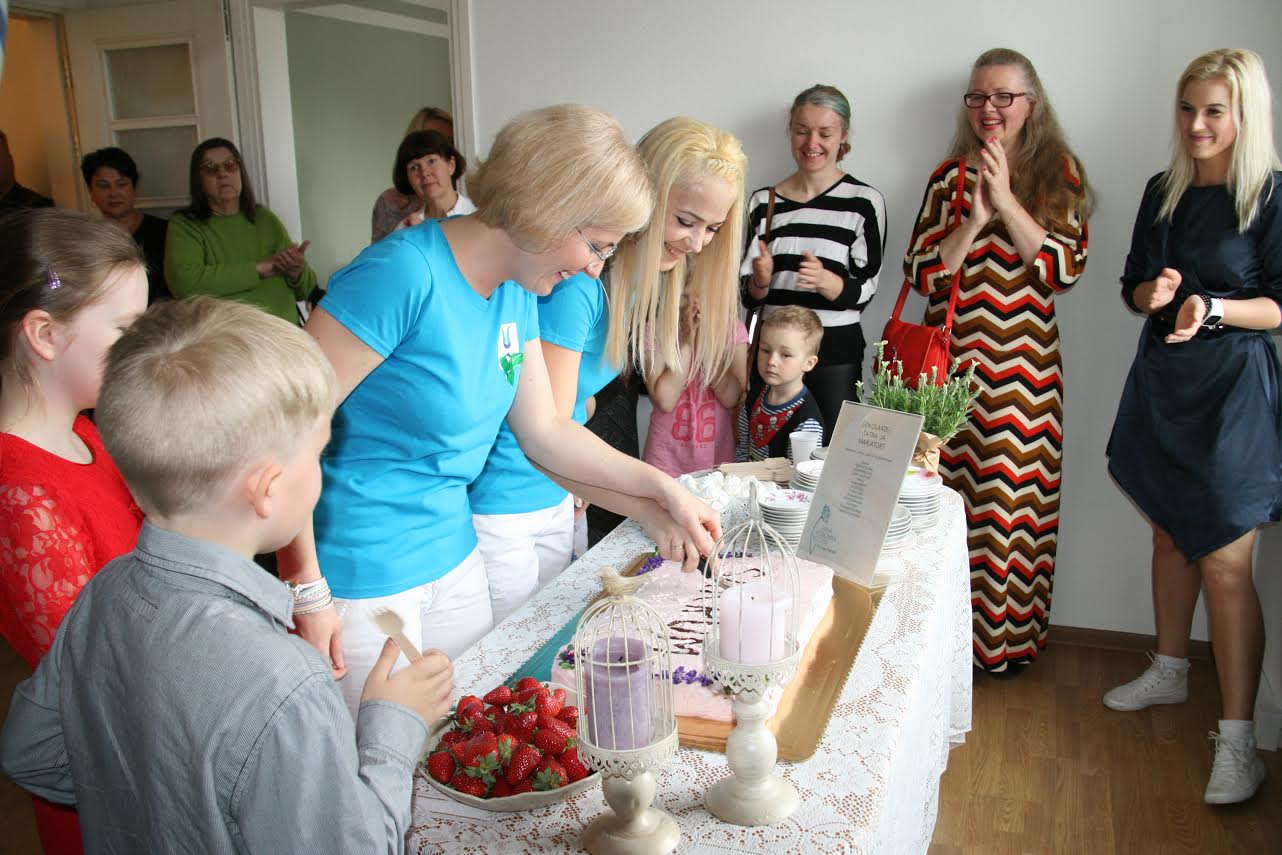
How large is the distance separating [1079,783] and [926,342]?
4.24 ft

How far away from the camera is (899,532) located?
1795 mm

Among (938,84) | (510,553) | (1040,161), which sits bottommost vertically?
(510,553)

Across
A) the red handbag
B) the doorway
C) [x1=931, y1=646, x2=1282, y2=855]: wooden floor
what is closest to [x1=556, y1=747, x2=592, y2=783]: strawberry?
[x1=931, y1=646, x2=1282, y2=855]: wooden floor

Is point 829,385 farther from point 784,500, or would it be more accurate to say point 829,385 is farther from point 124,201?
point 124,201

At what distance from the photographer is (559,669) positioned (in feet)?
4.06

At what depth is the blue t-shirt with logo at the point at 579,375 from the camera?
179 cm

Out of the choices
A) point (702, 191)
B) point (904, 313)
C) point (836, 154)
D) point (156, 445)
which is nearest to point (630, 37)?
point (836, 154)

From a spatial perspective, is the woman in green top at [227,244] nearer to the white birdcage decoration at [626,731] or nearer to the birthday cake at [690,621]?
the birthday cake at [690,621]

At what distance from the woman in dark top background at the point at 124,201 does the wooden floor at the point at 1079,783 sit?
182cm

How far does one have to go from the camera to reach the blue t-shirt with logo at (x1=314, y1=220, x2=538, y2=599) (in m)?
1.35

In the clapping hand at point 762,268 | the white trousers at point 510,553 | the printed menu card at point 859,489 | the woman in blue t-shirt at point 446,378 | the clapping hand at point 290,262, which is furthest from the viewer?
the clapping hand at point 290,262

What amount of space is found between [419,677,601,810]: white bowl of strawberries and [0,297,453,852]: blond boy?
13cm

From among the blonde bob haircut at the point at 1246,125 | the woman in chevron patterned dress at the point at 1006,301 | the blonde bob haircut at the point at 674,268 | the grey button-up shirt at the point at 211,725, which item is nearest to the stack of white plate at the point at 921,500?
the blonde bob haircut at the point at 674,268

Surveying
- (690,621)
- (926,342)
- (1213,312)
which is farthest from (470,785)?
(1213,312)
